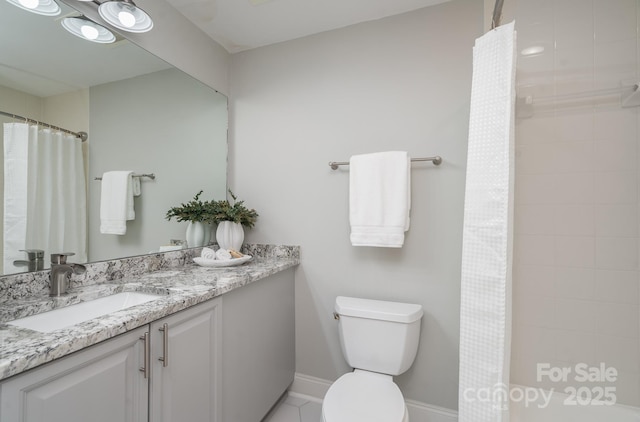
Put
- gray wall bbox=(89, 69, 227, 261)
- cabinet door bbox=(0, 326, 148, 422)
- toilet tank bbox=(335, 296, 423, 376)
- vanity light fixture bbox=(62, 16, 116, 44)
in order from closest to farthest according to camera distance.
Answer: cabinet door bbox=(0, 326, 148, 422)
vanity light fixture bbox=(62, 16, 116, 44)
gray wall bbox=(89, 69, 227, 261)
toilet tank bbox=(335, 296, 423, 376)

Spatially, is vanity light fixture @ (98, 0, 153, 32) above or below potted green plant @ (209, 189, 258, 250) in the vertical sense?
above

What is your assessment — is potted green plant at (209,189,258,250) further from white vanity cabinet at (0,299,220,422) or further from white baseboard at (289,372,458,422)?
white baseboard at (289,372,458,422)

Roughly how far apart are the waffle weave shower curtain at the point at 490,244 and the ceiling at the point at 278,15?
80 centimetres

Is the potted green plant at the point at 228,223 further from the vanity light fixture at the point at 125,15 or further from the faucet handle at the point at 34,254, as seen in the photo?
the vanity light fixture at the point at 125,15

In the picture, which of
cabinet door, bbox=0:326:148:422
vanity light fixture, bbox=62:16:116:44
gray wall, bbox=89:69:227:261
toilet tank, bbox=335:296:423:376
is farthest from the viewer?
toilet tank, bbox=335:296:423:376

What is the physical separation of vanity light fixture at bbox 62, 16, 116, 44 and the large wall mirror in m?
0.02

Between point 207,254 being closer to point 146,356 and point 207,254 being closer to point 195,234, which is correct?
point 195,234

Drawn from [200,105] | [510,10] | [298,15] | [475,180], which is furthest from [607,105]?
[200,105]

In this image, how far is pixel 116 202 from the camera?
4.60 ft

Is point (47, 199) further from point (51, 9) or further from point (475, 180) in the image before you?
point (475, 180)

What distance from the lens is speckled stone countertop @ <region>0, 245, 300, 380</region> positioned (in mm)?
692

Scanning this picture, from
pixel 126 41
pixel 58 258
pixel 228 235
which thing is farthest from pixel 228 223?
pixel 126 41

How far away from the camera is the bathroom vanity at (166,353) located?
692mm

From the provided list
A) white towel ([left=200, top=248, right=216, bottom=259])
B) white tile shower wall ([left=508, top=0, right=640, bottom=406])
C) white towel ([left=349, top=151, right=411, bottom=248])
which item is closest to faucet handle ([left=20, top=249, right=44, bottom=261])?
white towel ([left=200, top=248, right=216, bottom=259])
